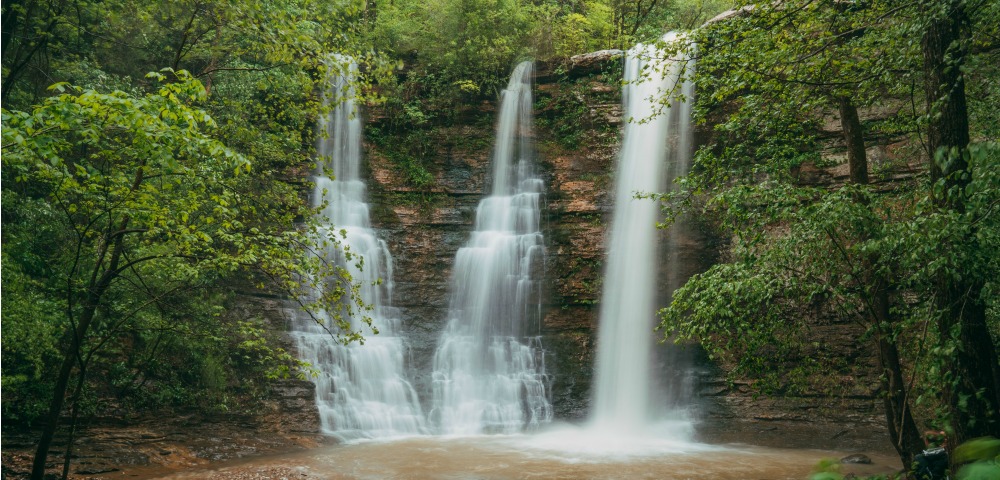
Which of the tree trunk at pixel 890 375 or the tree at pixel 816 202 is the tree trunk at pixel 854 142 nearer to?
the tree at pixel 816 202

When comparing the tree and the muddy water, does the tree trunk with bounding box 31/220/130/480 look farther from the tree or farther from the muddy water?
the tree

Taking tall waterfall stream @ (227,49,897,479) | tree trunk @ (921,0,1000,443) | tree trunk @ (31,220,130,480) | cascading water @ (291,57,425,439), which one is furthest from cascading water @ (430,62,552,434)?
tree trunk @ (921,0,1000,443)

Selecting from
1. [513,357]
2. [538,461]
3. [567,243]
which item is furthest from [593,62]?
[538,461]

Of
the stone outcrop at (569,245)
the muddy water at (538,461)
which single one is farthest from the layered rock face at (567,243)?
the muddy water at (538,461)

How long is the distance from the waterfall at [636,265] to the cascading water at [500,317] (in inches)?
68.0

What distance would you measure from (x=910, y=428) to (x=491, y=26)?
672 inches

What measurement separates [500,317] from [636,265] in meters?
3.95

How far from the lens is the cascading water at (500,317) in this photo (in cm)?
1598

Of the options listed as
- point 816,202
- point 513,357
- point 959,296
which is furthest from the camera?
point 513,357

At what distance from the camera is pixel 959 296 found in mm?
5492

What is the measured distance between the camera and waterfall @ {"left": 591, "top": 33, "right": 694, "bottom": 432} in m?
16.0

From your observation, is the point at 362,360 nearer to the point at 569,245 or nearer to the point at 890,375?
the point at 569,245

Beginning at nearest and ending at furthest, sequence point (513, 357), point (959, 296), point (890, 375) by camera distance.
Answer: point (959, 296) → point (890, 375) → point (513, 357)

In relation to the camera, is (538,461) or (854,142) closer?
(854,142)
